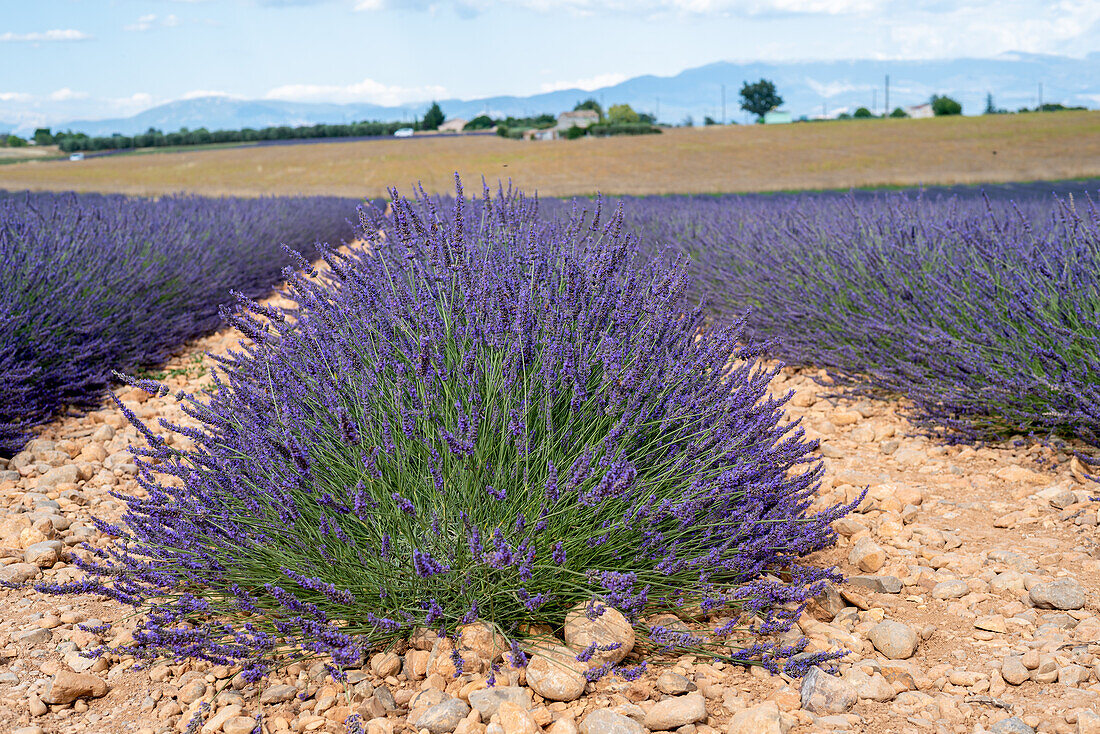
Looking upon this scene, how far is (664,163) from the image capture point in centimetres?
3036

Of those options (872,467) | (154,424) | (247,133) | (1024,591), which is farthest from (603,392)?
(247,133)

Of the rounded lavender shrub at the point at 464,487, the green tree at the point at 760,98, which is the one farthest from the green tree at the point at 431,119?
the rounded lavender shrub at the point at 464,487

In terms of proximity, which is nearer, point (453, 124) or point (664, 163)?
point (664, 163)

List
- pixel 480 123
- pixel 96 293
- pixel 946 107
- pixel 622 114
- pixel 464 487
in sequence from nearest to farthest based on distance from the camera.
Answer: pixel 464 487
pixel 96 293
pixel 946 107
pixel 622 114
pixel 480 123

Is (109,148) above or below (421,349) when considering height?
above

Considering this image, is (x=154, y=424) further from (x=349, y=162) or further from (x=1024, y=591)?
(x=349, y=162)

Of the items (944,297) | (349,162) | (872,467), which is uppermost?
(349,162)

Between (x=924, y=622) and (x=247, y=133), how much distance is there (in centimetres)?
6286

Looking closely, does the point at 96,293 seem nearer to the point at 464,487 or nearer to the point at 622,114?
the point at 464,487

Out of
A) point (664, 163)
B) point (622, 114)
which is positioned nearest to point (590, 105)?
point (622, 114)

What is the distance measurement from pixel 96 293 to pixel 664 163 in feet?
88.4

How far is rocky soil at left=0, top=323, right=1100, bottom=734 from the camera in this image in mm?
1841

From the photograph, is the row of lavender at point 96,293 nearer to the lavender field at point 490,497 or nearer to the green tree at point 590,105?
the lavender field at point 490,497

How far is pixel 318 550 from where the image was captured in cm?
208
